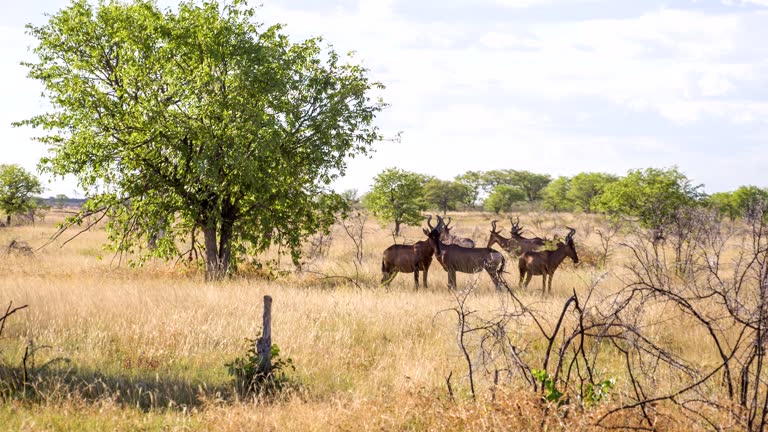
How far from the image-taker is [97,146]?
15.0 m

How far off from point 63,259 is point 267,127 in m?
10.4

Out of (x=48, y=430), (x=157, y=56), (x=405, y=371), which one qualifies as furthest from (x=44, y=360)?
(x=157, y=56)

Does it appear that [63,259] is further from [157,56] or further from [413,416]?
[413,416]

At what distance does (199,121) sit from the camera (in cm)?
1513

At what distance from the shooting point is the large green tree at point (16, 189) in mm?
39406

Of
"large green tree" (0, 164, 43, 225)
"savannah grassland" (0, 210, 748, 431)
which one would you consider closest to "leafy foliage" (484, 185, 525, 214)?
"large green tree" (0, 164, 43, 225)

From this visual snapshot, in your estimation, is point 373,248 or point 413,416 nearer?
point 413,416

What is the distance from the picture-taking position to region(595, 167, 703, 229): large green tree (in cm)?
2925

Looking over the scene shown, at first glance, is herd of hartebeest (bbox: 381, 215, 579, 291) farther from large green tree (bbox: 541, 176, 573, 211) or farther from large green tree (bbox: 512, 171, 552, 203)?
large green tree (bbox: 512, 171, 552, 203)

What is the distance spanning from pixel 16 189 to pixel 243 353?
3893 cm

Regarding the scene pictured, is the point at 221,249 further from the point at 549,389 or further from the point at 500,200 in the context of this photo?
the point at 500,200

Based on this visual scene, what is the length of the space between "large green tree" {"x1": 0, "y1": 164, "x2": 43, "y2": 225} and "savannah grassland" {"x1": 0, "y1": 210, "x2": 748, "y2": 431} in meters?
28.5

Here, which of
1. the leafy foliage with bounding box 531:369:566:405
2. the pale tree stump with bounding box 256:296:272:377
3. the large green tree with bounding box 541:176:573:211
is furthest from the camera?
the large green tree with bounding box 541:176:573:211

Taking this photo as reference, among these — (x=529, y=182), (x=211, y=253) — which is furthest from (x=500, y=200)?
(x=211, y=253)
